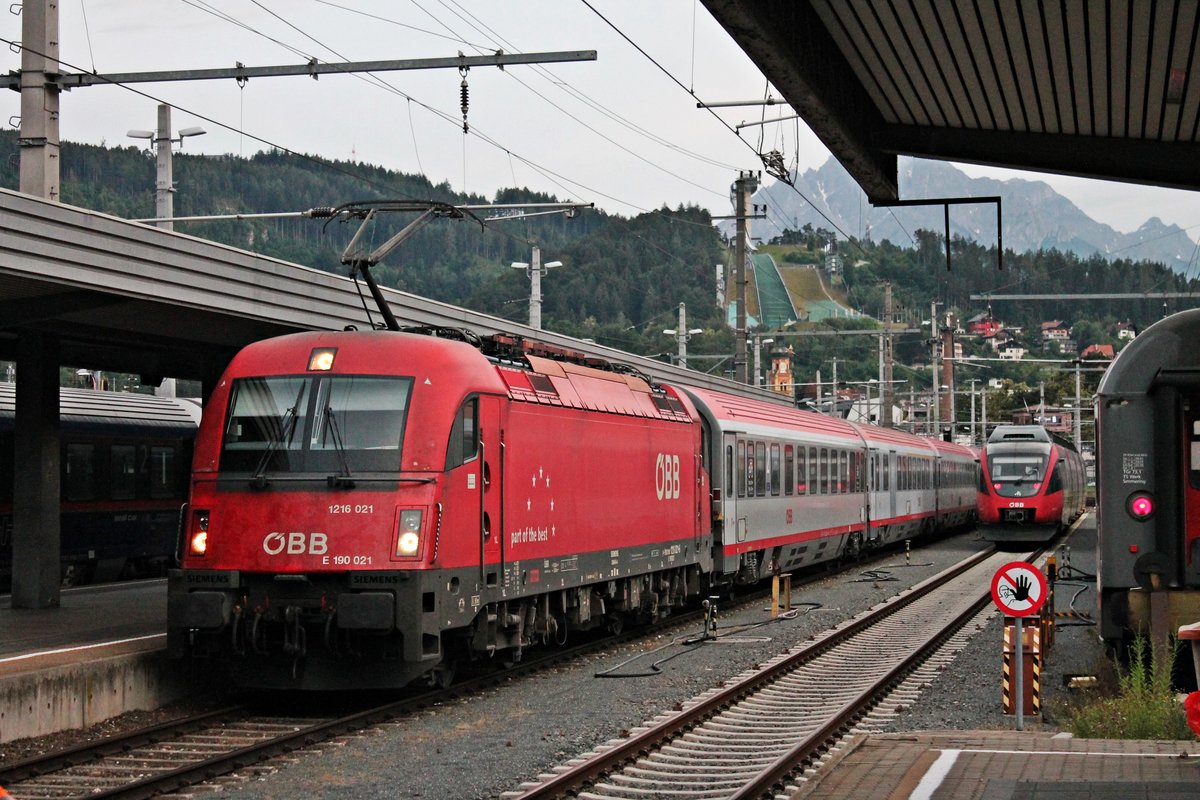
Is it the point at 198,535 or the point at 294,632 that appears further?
the point at 198,535

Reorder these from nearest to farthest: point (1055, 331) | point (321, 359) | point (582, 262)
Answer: point (321, 359)
point (582, 262)
point (1055, 331)

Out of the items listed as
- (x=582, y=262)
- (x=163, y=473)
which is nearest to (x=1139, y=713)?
(x=163, y=473)

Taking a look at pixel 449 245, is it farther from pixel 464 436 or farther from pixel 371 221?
pixel 464 436

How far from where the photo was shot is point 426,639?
12.4 m

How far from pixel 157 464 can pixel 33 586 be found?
354 inches

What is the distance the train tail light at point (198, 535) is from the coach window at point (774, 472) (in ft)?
45.7

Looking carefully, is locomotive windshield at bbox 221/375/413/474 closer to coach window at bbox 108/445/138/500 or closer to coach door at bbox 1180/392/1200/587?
coach door at bbox 1180/392/1200/587

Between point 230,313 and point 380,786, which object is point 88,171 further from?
point 380,786

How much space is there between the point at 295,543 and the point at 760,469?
13.3 m

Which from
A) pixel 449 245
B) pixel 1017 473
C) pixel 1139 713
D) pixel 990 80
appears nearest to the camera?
pixel 990 80

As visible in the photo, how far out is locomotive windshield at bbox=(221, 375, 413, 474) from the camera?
41.0 feet

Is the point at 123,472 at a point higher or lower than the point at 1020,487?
higher

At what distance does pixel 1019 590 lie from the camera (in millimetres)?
12469

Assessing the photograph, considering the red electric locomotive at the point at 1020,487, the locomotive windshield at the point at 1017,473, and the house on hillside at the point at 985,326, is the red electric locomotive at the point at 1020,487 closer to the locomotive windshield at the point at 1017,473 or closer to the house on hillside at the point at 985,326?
the locomotive windshield at the point at 1017,473
